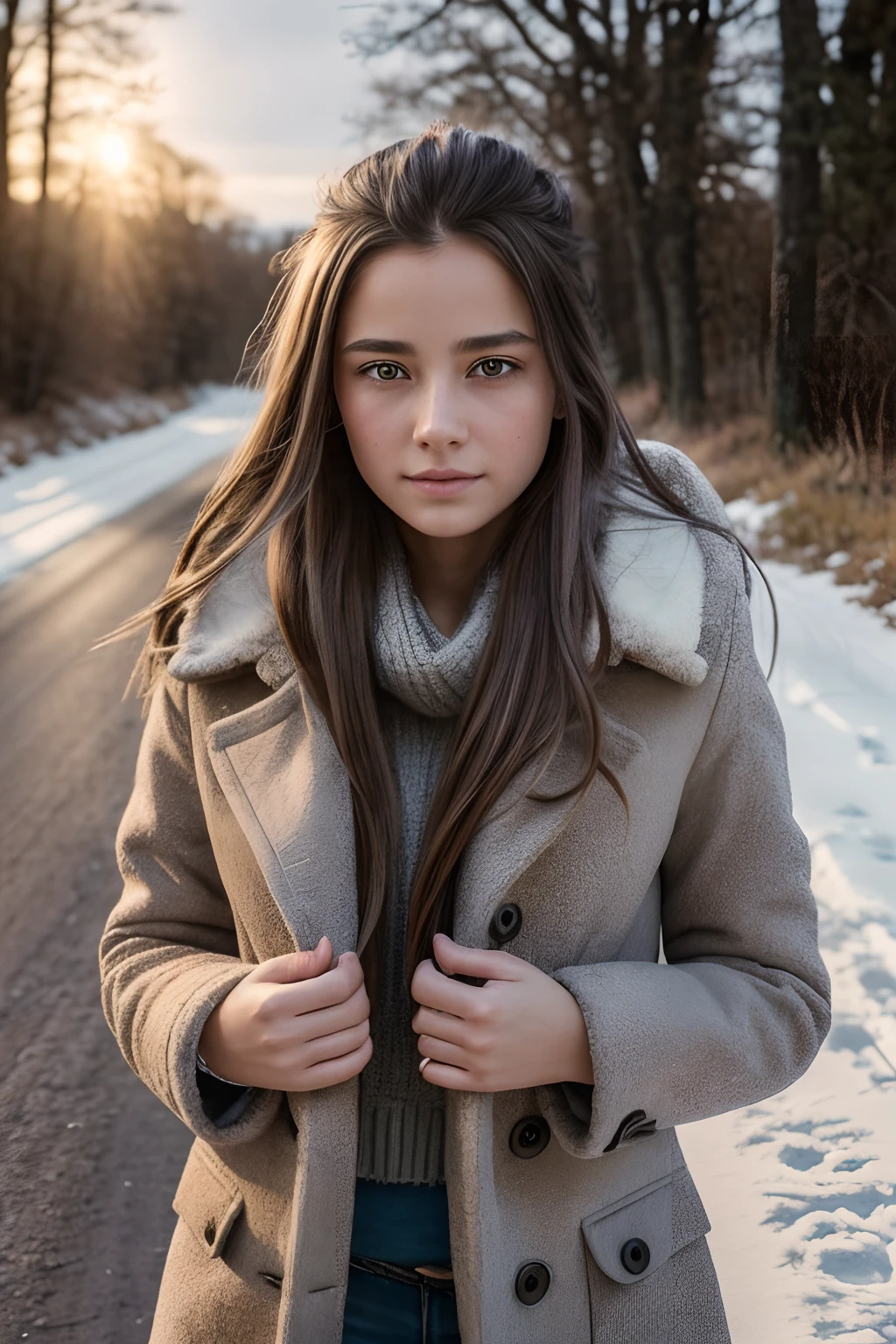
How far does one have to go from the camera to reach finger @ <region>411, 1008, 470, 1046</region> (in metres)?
1.17

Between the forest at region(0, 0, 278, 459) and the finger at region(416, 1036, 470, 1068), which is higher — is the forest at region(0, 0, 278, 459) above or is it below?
above

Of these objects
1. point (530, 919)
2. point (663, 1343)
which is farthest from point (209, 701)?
point (663, 1343)

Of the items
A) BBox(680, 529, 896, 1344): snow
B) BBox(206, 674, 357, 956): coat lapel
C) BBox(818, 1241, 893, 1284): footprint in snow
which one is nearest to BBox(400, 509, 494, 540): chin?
BBox(206, 674, 357, 956): coat lapel

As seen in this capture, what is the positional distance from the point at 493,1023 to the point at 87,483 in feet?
48.3

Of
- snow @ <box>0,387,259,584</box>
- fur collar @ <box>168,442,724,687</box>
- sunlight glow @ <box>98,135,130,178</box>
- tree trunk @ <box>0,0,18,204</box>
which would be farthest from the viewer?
sunlight glow @ <box>98,135,130,178</box>

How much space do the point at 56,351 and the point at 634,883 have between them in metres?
20.4

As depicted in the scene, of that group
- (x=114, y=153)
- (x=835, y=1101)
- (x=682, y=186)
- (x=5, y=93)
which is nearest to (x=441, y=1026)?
(x=835, y=1101)

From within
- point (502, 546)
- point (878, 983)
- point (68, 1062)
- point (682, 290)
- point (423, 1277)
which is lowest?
point (68, 1062)

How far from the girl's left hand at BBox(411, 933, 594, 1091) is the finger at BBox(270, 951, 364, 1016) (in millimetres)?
68

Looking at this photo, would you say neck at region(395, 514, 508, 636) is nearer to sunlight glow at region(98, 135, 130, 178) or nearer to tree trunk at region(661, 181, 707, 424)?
tree trunk at region(661, 181, 707, 424)

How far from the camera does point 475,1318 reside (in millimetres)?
1178

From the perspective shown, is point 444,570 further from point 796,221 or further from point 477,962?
point 796,221

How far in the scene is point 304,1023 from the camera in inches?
46.1

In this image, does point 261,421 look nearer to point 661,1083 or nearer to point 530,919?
point 530,919
